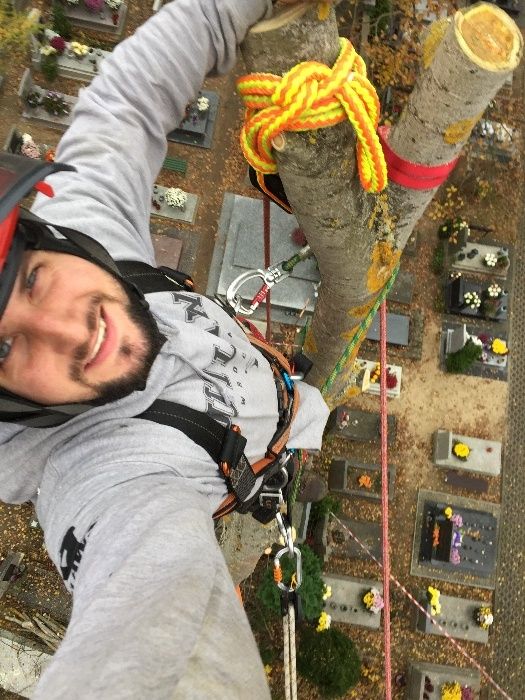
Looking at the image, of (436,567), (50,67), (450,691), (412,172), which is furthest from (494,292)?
(50,67)

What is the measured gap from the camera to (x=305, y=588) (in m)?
7.38

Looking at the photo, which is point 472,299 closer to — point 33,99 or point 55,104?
point 55,104

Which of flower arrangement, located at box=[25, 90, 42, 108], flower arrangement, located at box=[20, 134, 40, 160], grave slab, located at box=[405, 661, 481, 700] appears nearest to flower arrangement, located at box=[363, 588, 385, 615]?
grave slab, located at box=[405, 661, 481, 700]

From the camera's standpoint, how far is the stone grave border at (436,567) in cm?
855

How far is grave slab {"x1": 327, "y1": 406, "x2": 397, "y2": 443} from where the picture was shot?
8789 mm

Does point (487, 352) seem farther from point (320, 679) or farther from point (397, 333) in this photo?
point (320, 679)

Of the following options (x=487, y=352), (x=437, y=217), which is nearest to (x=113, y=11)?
(x=437, y=217)

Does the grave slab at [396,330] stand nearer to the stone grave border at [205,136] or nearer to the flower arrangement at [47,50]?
the stone grave border at [205,136]

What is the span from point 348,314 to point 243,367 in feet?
3.42

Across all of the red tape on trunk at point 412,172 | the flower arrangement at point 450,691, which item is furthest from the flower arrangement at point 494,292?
the red tape on trunk at point 412,172

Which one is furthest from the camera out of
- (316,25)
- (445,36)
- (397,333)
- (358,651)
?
(397,333)

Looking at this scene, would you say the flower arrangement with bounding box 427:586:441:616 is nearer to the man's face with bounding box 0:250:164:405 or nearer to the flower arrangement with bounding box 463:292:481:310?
the flower arrangement with bounding box 463:292:481:310

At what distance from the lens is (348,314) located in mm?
3477

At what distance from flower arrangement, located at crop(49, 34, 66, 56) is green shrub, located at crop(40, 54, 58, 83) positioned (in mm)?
122
